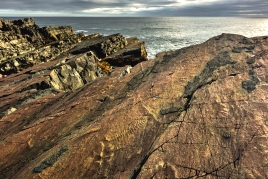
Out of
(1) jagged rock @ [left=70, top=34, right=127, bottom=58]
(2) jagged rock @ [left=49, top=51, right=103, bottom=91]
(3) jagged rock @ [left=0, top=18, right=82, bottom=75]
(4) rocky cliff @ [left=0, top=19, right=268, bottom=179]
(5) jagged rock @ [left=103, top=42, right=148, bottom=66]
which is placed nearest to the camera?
(4) rocky cliff @ [left=0, top=19, right=268, bottom=179]

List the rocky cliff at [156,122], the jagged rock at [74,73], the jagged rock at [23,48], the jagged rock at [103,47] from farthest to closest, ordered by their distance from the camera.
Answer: the jagged rock at [103,47], the jagged rock at [23,48], the jagged rock at [74,73], the rocky cliff at [156,122]

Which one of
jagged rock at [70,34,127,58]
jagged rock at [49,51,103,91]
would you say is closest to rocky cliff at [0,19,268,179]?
jagged rock at [49,51,103,91]

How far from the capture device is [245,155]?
22.8 feet

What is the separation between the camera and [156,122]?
30.5ft

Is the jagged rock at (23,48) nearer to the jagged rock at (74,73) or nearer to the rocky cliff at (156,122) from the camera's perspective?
the jagged rock at (74,73)

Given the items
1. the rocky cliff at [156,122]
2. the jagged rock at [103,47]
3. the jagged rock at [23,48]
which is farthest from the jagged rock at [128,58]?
the rocky cliff at [156,122]

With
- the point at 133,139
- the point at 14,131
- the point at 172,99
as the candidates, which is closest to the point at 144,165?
the point at 133,139

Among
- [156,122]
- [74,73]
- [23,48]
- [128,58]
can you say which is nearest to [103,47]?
[128,58]

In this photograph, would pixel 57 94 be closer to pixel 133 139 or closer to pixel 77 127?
pixel 77 127

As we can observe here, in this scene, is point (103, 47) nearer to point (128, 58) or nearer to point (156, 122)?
point (128, 58)

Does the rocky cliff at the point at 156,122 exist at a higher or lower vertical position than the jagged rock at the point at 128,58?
higher

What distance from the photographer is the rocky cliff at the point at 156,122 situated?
23.8ft

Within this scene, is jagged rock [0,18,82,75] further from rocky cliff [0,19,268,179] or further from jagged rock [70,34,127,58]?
rocky cliff [0,19,268,179]

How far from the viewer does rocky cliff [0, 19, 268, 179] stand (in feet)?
23.8
